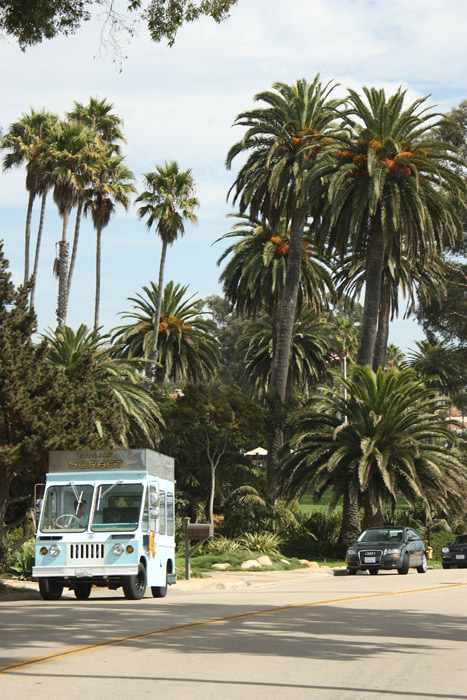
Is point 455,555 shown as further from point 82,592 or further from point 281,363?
point 82,592

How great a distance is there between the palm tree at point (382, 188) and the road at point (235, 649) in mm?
21147

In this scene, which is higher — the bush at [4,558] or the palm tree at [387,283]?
the palm tree at [387,283]

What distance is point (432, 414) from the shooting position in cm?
3656

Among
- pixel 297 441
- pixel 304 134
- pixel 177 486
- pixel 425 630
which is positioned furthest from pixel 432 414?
pixel 425 630

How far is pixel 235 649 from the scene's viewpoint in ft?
36.1

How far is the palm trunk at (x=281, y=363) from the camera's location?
40125 mm

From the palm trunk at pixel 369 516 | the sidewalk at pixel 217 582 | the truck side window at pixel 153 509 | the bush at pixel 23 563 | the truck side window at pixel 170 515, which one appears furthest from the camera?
the palm trunk at pixel 369 516

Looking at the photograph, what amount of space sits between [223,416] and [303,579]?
11.1 m

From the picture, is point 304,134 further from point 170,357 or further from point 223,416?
point 170,357

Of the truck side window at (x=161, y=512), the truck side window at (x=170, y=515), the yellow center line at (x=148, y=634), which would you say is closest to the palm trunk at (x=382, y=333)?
the truck side window at (x=170, y=515)

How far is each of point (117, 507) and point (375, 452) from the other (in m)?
18.3

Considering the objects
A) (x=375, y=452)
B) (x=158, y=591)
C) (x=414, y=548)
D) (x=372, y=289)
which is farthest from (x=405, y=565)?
(x=372, y=289)

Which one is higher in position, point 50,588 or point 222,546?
point 222,546

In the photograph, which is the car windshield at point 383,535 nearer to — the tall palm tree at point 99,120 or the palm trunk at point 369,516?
the palm trunk at point 369,516
